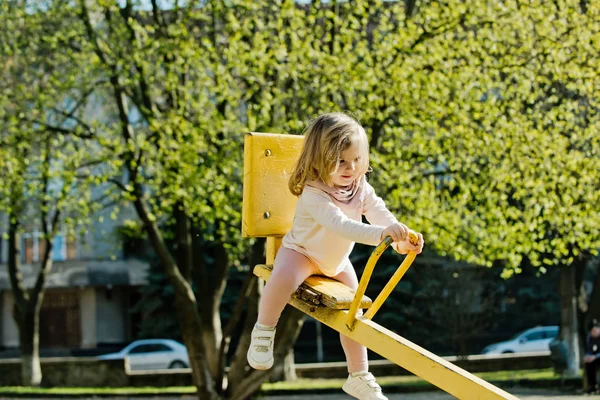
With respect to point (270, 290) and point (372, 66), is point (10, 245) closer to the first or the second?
point (372, 66)

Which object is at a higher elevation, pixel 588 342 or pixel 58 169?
pixel 58 169

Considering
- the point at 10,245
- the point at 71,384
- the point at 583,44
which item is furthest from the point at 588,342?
the point at 10,245

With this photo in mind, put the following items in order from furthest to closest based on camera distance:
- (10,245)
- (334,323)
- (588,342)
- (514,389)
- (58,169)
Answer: (10,245)
(514,389)
(588,342)
(58,169)
(334,323)

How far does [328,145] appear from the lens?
14.2ft

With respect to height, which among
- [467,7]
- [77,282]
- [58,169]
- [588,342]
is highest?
[467,7]

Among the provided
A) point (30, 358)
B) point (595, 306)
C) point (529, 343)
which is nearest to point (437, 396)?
point (595, 306)

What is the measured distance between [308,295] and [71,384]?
21.4 m

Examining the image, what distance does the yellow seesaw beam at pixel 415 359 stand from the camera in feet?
12.0

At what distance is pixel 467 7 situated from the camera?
1407 centimetres

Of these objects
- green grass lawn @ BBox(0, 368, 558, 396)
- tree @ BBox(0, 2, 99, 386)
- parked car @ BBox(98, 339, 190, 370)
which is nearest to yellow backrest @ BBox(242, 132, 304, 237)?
tree @ BBox(0, 2, 99, 386)

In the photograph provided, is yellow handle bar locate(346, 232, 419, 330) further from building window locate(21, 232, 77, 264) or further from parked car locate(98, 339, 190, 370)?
building window locate(21, 232, 77, 264)

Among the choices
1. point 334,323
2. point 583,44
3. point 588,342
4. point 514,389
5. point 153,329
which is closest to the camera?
point 334,323

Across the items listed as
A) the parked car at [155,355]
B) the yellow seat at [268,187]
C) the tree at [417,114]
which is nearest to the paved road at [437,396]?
the tree at [417,114]

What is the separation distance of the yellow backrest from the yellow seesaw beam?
72 cm
